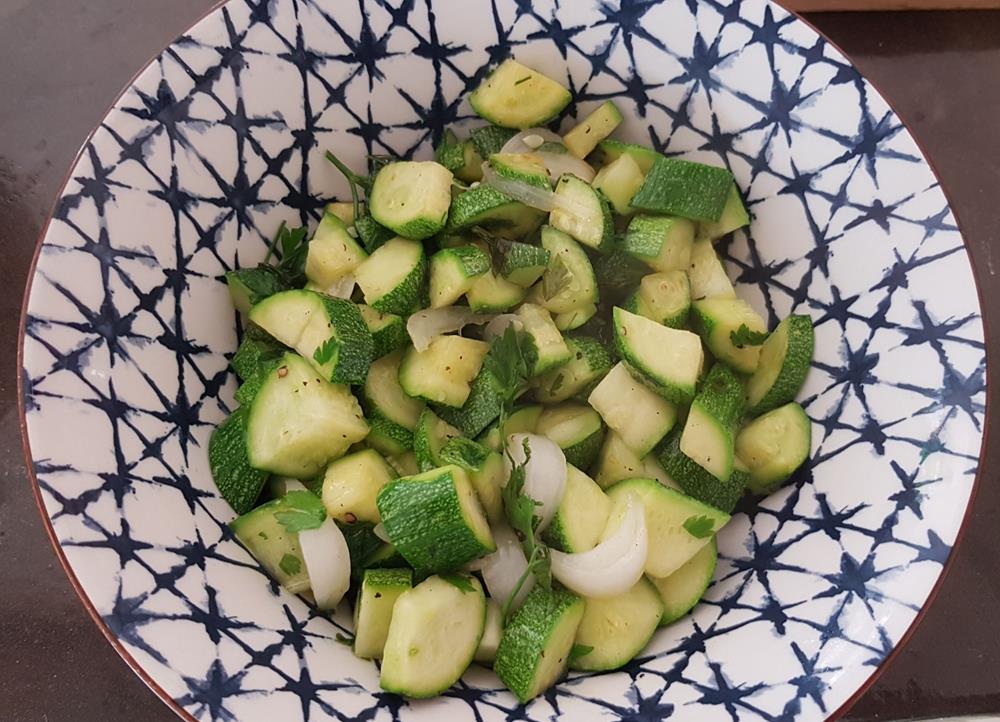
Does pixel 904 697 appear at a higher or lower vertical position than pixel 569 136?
lower

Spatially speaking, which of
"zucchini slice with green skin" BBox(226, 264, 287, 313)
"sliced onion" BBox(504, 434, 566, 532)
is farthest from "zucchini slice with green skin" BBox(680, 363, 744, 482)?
"zucchini slice with green skin" BBox(226, 264, 287, 313)

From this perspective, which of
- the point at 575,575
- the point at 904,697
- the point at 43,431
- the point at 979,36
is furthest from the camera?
the point at 979,36

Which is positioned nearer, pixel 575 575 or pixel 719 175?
pixel 575 575

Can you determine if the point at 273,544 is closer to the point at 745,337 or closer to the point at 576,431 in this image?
the point at 576,431

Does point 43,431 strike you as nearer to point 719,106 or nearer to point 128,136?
point 128,136

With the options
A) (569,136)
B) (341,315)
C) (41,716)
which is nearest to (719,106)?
(569,136)

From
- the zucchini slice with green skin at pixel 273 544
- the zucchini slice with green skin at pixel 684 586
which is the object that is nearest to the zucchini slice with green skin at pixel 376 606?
the zucchini slice with green skin at pixel 273 544

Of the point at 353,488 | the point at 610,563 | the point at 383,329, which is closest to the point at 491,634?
the point at 610,563
